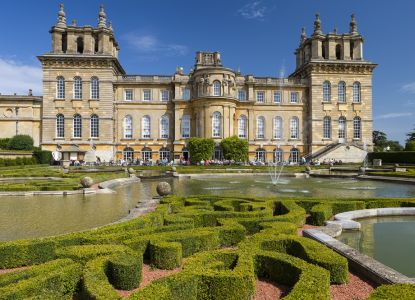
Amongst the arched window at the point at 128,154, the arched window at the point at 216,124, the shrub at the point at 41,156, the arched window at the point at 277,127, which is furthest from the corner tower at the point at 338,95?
the shrub at the point at 41,156

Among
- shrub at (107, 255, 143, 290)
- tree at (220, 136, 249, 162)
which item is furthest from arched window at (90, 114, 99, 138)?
shrub at (107, 255, 143, 290)

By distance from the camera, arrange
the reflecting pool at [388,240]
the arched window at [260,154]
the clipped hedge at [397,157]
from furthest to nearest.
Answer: the arched window at [260,154] < the clipped hedge at [397,157] < the reflecting pool at [388,240]

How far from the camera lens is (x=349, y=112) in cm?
4681

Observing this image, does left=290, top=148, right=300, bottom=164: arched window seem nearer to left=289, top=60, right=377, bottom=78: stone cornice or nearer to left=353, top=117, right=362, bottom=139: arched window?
left=353, top=117, right=362, bottom=139: arched window

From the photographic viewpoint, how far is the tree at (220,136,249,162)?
4134cm

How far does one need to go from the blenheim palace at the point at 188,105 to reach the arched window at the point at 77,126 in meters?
0.13

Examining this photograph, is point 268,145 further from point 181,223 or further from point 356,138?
point 181,223

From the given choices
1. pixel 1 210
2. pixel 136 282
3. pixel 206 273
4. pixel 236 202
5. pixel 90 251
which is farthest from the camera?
pixel 1 210

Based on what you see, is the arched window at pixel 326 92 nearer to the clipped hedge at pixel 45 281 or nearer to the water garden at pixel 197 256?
the water garden at pixel 197 256

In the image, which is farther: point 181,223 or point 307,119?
point 307,119

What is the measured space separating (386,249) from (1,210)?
39.4 feet

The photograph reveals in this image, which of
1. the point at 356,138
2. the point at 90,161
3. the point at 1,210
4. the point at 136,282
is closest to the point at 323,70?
the point at 356,138

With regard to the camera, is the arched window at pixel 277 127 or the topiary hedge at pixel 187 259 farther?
the arched window at pixel 277 127

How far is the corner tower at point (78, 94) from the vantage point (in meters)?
42.7
